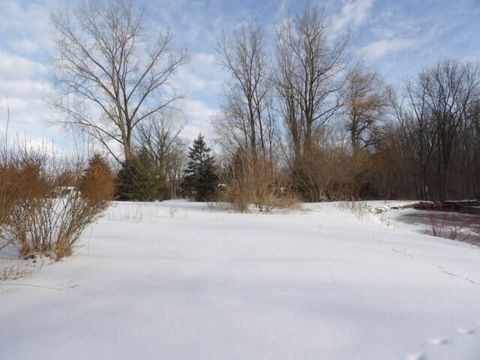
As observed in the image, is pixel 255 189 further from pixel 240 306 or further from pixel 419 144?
pixel 419 144

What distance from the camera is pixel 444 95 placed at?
2658 centimetres

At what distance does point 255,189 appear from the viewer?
31.1 feet

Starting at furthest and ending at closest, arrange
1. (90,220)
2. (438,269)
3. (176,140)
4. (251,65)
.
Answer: (176,140) < (251,65) < (90,220) < (438,269)

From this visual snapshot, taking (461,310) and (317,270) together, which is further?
(317,270)

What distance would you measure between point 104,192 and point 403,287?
123 inches

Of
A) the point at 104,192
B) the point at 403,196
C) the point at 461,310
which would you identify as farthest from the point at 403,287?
the point at 403,196

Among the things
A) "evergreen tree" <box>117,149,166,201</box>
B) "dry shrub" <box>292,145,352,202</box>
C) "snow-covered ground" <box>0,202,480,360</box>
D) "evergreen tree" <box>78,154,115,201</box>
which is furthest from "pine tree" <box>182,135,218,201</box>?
"snow-covered ground" <box>0,202,480,360</box>

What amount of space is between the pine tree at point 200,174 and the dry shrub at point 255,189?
39.1ft

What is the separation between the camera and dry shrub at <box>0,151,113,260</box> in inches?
110

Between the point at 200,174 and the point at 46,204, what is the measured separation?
20.9 m

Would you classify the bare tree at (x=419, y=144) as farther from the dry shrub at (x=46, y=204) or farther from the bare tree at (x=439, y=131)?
the dry shrub at (x=46, y=204)

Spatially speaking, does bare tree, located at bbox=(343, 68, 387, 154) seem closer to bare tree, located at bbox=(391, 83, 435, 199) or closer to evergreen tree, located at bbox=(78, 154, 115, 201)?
bare tree, located at bbox=(391, 83, 435, 199)

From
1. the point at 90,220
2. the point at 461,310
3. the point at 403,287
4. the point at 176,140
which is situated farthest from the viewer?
the point at 176,140

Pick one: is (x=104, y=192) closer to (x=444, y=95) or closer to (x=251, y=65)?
(x=251, y=65)
